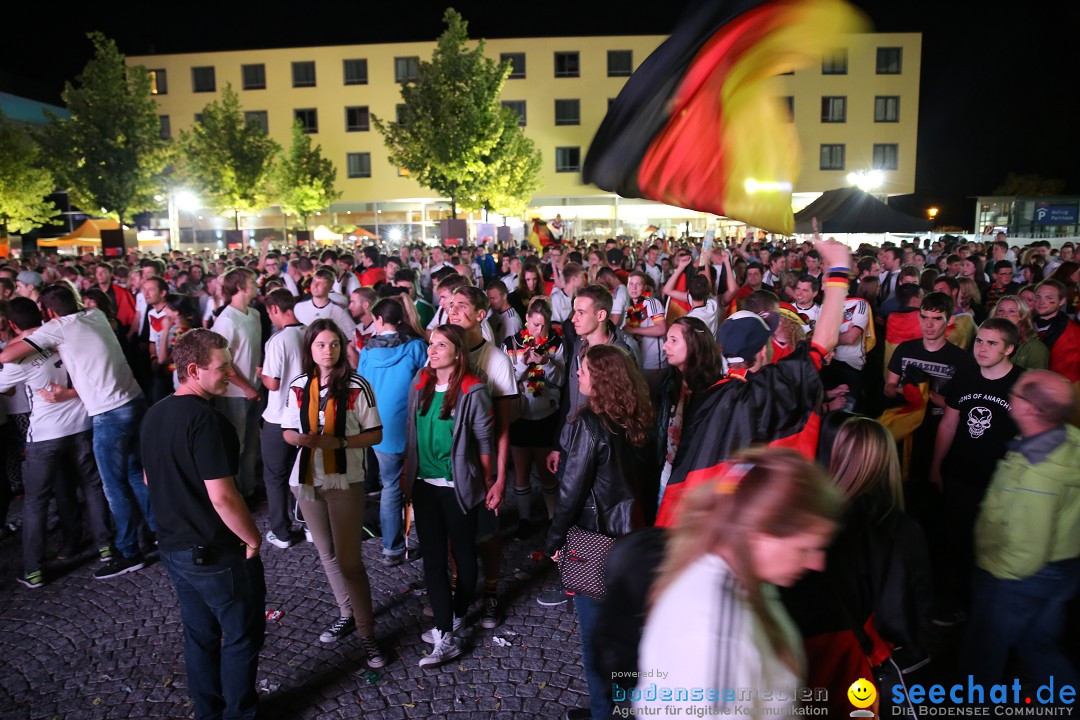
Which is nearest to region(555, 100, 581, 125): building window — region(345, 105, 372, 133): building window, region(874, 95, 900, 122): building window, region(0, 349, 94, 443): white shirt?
region(345, 105, 372, 133): building window

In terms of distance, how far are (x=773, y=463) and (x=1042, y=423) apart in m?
2.20

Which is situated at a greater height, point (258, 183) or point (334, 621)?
point (258, 183)

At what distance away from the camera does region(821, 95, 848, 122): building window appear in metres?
44.9

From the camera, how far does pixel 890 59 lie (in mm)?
44281

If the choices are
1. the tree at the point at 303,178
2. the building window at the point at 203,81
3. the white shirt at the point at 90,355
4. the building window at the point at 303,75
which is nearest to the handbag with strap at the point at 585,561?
the white shirt at the point at 90,355

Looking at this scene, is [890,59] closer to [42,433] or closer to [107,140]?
[107,140]

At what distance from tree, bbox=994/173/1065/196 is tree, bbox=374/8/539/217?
36117mm

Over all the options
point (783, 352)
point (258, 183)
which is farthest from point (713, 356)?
point (258, 183)

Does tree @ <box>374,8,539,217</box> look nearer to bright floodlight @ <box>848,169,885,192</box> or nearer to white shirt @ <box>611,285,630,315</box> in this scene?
bright floodlight @ <box>848,169,885,192</box>

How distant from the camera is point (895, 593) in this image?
2646 mm

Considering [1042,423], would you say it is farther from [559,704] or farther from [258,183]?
[258,183]

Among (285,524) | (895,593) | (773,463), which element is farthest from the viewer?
(285,524)

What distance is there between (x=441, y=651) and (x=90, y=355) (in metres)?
3.43

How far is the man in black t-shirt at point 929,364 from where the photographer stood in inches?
208
